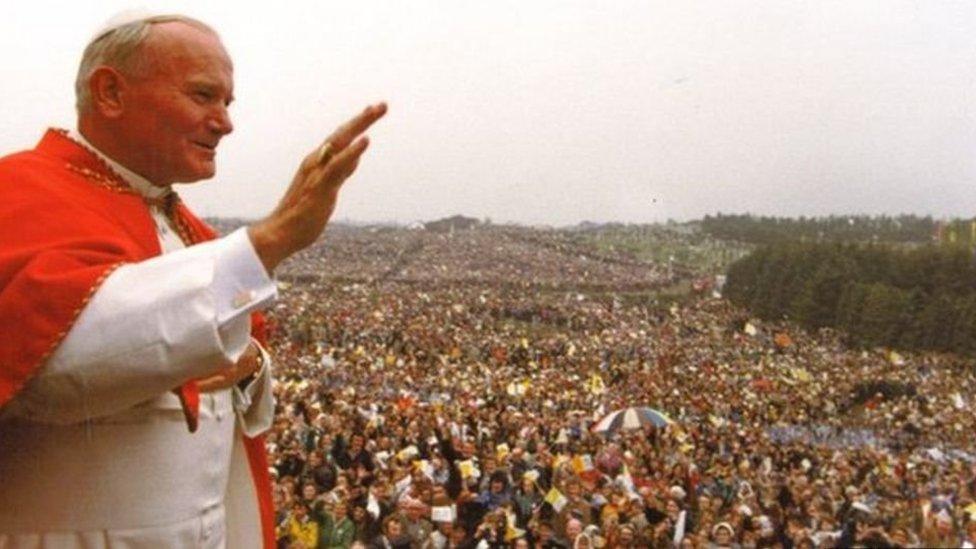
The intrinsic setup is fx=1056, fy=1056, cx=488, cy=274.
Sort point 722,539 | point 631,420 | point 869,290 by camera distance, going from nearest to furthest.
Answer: point 722,539
point 631,420
point 869,290

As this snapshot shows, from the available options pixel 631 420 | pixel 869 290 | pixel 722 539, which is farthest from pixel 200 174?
pixel 869 290

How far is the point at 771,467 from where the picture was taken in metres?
15.4

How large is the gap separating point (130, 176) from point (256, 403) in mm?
527

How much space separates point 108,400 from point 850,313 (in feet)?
195

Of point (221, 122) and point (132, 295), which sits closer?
point (132, 295)

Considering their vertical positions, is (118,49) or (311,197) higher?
(118,49)

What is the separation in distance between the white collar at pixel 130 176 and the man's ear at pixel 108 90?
0.25ft

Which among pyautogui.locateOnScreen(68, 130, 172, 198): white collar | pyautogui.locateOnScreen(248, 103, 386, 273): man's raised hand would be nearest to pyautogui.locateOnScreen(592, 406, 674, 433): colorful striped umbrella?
pyautogui.locateOnScreen(68, 130, 172, 198): white collar

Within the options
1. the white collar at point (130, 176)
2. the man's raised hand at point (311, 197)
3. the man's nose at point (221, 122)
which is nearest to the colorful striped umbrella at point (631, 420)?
the white collar at point (130, 176)

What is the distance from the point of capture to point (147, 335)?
127cm

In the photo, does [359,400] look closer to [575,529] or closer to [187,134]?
[575,529]

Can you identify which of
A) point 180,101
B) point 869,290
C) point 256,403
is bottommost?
point 869,290

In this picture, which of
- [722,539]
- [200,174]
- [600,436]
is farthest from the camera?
[600,436]

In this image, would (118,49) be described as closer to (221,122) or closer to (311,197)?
(221,122)
